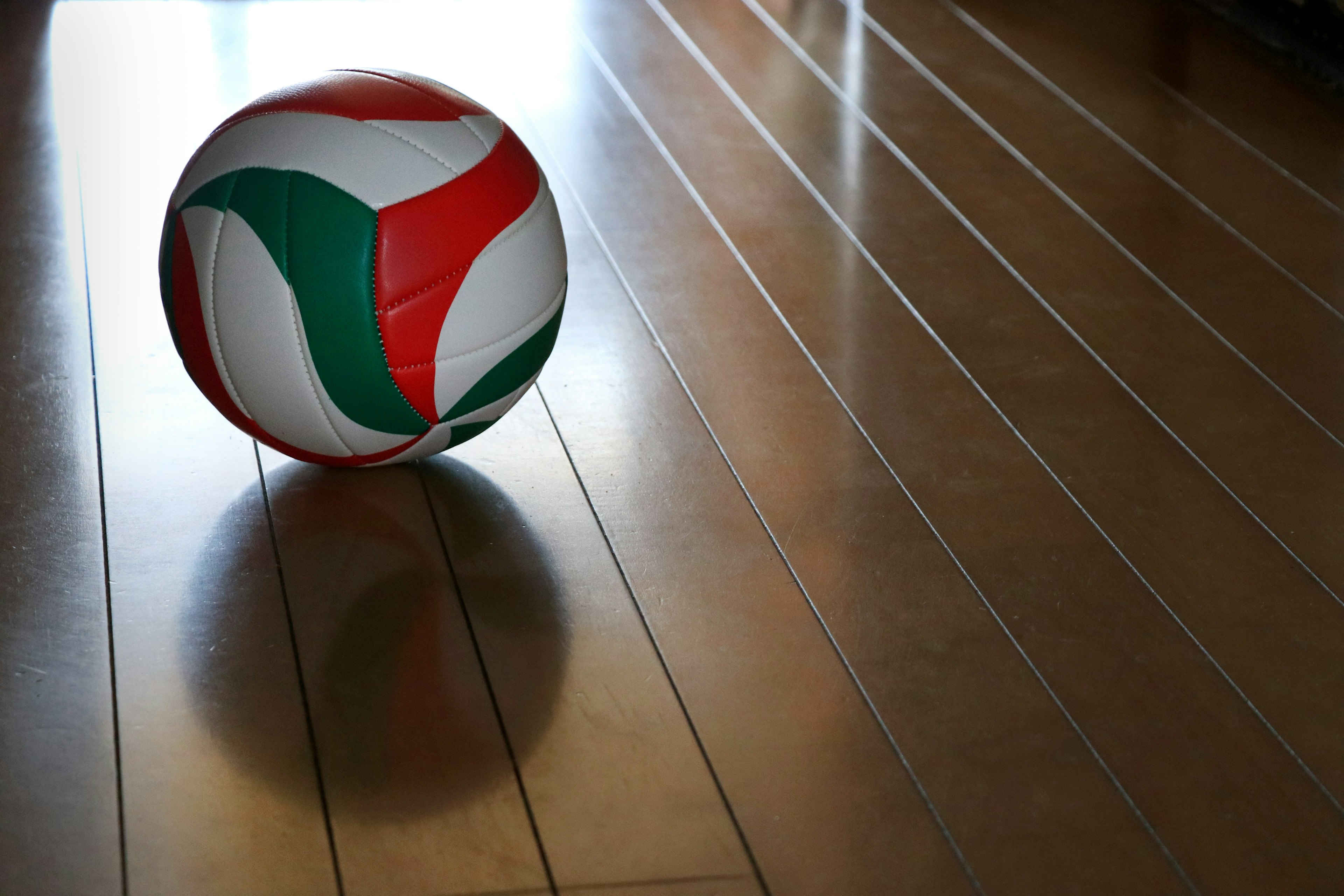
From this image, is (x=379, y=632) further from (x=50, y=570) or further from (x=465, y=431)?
(x=50, y=570)

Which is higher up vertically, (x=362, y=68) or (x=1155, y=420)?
(x=362, y=68)

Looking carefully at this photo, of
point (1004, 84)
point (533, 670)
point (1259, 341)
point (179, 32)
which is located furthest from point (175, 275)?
point (1004, 84)

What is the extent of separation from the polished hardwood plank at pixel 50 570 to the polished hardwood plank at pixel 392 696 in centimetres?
17

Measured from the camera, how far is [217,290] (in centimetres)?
178

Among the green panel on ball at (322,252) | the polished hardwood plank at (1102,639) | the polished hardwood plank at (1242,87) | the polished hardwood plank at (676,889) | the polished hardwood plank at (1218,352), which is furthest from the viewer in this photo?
the polished hardwood plank at (1242,87)

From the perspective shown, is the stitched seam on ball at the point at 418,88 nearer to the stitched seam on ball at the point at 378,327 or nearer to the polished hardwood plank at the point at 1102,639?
the stitched seam on ball at the point at 378,327

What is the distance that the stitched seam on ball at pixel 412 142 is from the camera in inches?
69.9

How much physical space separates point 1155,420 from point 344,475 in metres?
1.18

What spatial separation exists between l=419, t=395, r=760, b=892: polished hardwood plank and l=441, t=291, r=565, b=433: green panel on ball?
164 millimetres

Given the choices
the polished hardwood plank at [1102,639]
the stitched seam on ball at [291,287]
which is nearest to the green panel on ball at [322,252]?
the stitched seam on ball at [291,287]

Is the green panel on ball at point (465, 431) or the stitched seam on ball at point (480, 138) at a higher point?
the stitched seam on ball at point (480, 138)

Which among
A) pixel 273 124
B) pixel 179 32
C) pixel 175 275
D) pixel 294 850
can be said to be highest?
pixel 273 124

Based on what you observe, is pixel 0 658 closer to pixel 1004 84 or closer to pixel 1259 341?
pixel 1259 341

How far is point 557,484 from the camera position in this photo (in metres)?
2.03
